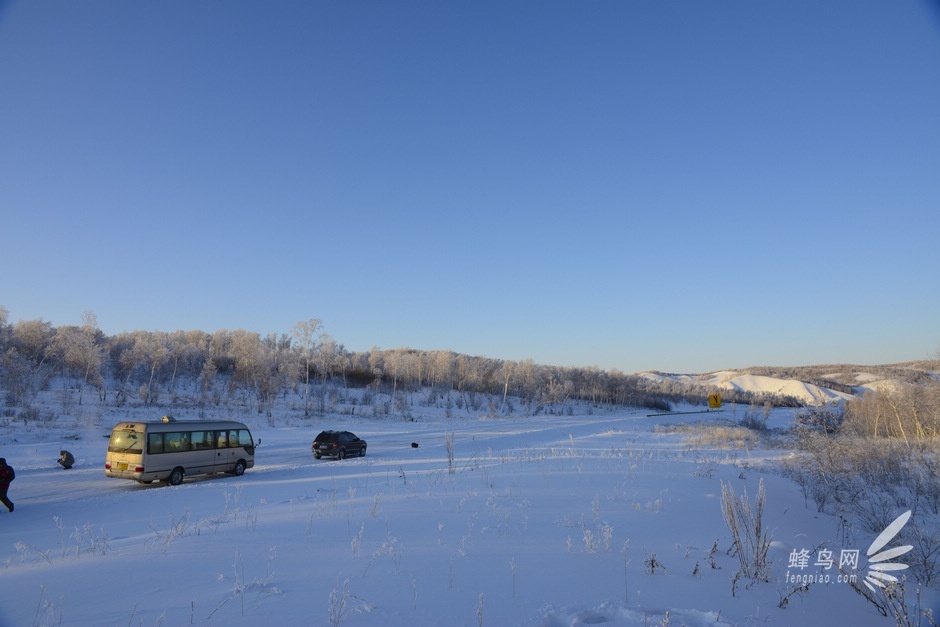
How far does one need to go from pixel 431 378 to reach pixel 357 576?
4309 inches

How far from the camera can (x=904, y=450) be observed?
17.3 m

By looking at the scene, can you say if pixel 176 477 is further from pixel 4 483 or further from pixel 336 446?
pixel 336 446

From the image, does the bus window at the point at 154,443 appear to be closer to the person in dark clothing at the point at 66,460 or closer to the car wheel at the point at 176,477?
the car wheel at the point at 176,477

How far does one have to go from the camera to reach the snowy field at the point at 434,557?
4.98 metres

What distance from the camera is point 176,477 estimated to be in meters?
18.5

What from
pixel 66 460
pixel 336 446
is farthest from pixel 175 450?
pixel 336 446

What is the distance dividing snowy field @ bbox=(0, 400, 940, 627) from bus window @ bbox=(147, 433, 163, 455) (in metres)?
3.59

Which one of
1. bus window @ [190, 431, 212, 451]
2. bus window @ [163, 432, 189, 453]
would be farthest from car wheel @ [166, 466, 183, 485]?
bus window @ [190, 431, 212, 451]

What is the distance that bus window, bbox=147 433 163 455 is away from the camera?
17.6 meters

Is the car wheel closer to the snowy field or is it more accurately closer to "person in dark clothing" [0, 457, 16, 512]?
the snowy field

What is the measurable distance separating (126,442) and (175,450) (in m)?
1.64

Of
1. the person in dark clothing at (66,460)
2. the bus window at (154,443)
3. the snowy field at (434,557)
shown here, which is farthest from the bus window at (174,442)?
the person in dark clothing at (66,460)

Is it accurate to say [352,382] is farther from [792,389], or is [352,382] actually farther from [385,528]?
[792,389]

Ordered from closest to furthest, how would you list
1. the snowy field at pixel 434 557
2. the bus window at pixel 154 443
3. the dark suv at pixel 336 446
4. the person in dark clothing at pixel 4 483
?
the snowy field at pixel 434 557
the person in dark clothing at pixel 4 483
the bus window at pixel 154 443
the dark suv at pixel 336 446
